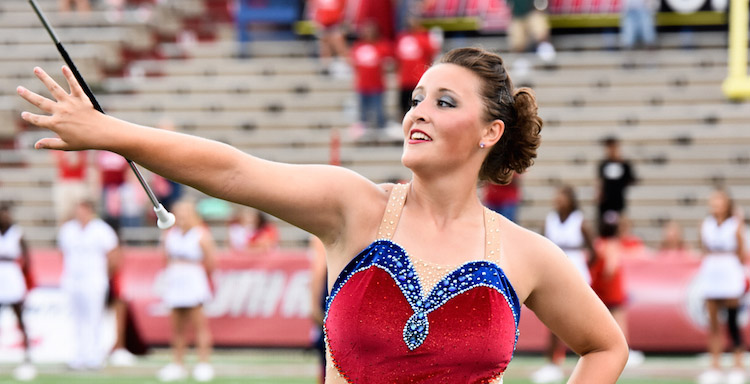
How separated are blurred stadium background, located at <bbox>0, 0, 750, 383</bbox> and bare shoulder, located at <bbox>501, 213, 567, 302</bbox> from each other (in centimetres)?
893

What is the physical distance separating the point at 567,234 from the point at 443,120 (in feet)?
26.6

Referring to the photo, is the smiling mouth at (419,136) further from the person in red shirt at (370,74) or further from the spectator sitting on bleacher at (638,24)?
the spectator sitting on bleacher at (638,24)

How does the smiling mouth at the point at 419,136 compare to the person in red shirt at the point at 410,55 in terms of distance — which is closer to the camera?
the smiling mouth at the point at 419,136

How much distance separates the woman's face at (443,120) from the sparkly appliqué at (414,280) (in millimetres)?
236

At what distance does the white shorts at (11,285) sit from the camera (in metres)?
11.5

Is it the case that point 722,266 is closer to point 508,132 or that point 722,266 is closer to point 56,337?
point 56,337

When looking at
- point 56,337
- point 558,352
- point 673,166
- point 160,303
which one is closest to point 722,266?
point 558,352

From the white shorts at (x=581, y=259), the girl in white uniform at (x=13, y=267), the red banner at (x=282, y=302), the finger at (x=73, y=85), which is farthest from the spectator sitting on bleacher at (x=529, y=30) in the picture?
the finger at (x=73, y=85)

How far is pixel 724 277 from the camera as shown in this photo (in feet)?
35.5

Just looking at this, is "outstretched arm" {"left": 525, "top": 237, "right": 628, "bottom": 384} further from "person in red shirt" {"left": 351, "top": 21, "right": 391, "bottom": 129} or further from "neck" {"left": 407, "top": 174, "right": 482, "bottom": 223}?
"person in red shirt" {"left": 351, "top": 21, "right": 391, "bottom": 129}

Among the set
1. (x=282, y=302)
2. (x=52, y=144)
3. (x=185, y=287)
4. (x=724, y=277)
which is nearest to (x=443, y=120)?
(x=52, y=144)

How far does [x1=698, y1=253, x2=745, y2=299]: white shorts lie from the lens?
424 inches

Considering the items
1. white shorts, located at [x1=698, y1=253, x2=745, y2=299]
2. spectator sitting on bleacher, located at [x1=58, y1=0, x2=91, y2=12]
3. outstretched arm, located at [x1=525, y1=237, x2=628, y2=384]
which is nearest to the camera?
outstretched arm, located at [x1=525, y1=237, x2=628, y2=384]

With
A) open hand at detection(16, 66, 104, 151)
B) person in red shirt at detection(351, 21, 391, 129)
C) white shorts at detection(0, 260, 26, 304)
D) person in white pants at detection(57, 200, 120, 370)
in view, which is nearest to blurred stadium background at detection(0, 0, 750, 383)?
person in red shirt at detection(351, 21, 391, 129)
